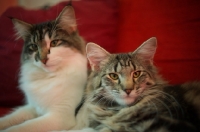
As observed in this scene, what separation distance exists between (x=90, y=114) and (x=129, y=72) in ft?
1.05

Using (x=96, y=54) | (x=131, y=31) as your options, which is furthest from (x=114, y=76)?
(x=131, y=31)

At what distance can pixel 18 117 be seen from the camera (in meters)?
1.22

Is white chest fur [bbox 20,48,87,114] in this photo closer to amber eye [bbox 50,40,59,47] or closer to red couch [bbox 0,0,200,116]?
amber eye [bbox 50,40,59,47]

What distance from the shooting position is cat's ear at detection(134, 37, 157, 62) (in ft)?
3.27

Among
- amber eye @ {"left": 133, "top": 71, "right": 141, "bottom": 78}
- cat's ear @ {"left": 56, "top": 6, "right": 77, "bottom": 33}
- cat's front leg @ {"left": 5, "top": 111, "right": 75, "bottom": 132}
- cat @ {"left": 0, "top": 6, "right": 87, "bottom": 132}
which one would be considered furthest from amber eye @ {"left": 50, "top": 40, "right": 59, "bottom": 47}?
amber eye @ {"left": 133, "top": 71, "right": 141, "bottom": 78}

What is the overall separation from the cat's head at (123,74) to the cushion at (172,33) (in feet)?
1.00

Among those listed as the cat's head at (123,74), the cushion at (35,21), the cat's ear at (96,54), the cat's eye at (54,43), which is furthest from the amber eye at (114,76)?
the cushion at (35,21)

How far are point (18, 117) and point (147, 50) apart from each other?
2.85 feet

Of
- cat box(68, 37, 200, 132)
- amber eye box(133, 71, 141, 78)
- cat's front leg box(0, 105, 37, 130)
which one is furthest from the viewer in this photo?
cat's front leg box(0, 105, 37, 130)

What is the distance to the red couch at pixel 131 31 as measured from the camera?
124 centimetres

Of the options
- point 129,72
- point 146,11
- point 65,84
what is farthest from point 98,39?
point 129,72

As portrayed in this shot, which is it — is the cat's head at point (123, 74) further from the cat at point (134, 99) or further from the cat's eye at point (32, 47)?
the cat's eye at point (32, 47)

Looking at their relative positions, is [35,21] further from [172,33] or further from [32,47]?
[172,33]

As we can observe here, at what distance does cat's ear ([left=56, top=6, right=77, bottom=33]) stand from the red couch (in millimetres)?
321
